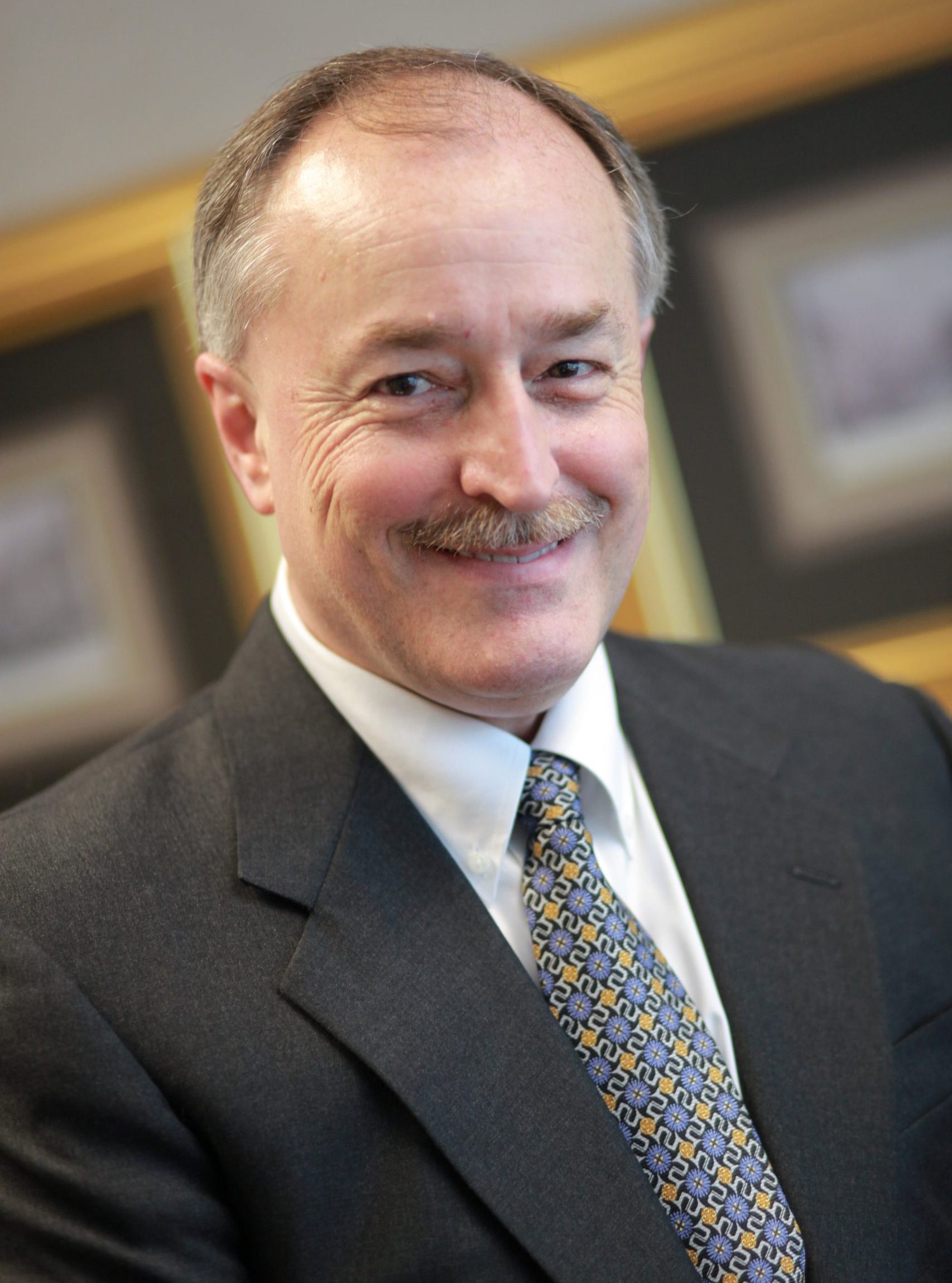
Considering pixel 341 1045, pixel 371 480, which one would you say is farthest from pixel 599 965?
pixel 371 480

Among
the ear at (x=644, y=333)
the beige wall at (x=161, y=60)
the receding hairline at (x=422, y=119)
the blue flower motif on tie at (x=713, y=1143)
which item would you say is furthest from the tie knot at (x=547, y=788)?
the beige wall at (x=161, y=60)

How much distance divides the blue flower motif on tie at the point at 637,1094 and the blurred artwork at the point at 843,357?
108 cm

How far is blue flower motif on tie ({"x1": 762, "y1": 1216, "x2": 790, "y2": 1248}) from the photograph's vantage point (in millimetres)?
1149

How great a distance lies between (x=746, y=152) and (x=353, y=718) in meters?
1.17

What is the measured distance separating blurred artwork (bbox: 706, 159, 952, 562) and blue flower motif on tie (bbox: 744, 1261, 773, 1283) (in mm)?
1161

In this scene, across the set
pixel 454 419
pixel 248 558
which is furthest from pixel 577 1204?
pixel 248 558

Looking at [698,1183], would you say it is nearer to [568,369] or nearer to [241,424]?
[568,369]

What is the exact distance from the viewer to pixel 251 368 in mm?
1267

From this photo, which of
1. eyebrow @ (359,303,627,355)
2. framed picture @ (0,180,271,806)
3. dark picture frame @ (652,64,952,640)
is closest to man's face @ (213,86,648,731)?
eyebrow @ (359,303,627,355)

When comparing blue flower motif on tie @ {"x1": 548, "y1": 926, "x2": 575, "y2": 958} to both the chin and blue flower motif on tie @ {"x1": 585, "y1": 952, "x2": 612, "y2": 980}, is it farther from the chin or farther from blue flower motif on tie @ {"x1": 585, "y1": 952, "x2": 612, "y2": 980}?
the chin

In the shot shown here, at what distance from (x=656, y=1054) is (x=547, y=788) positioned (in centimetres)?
27

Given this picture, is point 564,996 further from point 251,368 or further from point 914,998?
point 251,368

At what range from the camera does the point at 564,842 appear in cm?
125

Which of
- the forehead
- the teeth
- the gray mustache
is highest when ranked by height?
the forehead
